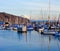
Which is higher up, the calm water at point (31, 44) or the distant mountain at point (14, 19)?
the distant mountain at point (14, 19)

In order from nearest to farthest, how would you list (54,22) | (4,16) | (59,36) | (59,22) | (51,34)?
(59,36) → (51,34) → (59,22) → (54,22) → (4,16)

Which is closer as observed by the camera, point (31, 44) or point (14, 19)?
point (31, 44)

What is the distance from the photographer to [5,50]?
16.8 metres

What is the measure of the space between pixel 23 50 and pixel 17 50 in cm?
46

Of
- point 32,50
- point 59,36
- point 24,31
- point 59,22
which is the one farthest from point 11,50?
point 59,22

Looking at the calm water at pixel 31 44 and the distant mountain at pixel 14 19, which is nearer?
the calm water at pixel 31 44

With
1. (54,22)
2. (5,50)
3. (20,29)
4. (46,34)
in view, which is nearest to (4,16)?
(54,22)

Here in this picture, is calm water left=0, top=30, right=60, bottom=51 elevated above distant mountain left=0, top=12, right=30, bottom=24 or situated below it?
below

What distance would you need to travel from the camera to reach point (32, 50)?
1662 cm

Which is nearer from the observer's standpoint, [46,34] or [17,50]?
[17,50]

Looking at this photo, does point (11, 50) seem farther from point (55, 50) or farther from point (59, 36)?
point (59, 36)

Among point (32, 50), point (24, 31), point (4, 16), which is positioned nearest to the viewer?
Result: point (32, 50)

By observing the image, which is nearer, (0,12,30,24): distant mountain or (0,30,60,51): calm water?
(0,30,60,51): calm water

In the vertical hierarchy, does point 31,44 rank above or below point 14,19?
below
